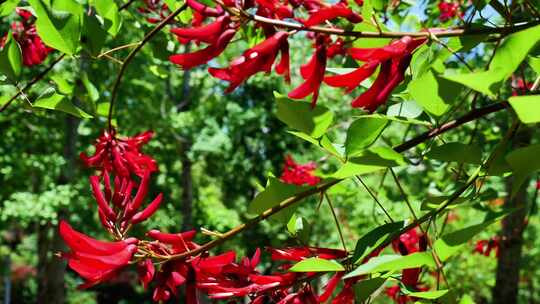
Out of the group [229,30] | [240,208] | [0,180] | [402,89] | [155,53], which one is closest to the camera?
[229,30]

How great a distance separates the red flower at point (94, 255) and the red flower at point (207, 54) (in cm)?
18

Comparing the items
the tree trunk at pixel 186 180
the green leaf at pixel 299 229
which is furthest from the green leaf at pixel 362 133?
the tree trunk at pixel 186 180

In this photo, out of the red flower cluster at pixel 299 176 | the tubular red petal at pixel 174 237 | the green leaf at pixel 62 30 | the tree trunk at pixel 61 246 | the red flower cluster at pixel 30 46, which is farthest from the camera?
the tree trunk at pixel 61 246

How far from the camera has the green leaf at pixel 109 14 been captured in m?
0.93

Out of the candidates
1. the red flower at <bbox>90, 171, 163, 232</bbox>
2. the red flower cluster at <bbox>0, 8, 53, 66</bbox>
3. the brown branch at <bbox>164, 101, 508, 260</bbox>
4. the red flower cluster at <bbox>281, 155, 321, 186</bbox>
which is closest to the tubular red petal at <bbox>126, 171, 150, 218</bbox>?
the red flower at <bbox>90, 171, 163, 232</bbox>

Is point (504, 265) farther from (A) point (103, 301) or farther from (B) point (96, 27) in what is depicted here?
(A) point (103, 301)

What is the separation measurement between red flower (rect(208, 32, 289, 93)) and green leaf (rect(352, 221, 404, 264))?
20 cm

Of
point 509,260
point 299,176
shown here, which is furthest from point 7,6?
point 509,260

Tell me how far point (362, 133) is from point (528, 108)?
0.18 metres

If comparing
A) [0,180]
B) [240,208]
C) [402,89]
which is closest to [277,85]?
[240,208]

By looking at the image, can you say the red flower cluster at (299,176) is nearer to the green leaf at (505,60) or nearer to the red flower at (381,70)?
the red flower at (381,70)

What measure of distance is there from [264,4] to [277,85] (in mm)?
8840

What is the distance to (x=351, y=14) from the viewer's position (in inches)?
22.3

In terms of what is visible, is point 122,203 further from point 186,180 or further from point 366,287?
point 186,180
